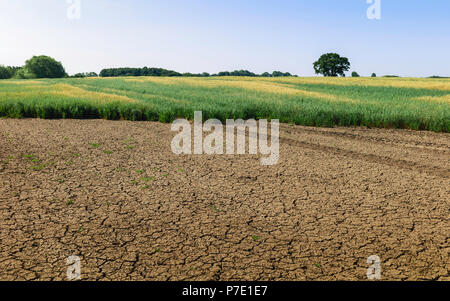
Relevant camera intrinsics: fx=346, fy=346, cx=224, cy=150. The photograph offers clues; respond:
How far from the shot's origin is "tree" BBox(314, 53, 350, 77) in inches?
2975

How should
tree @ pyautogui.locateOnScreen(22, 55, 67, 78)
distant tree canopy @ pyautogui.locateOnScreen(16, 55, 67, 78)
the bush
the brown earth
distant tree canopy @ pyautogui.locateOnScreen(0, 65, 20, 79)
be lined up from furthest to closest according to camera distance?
1. distant tree canopy @ pyautogui.locateOnScreen(0, 65, 20, 79)
2. the bush
3. tree @ pyautogui.locateOnScreen(22, 55, 67, 78)
4. distant tree canopy @ pyautogui.locateOnScreen(16, 55, 67, 78)
5. the brown earth

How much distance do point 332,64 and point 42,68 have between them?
70.4m

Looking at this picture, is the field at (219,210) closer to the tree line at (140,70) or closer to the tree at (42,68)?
the tree line at (140,70)

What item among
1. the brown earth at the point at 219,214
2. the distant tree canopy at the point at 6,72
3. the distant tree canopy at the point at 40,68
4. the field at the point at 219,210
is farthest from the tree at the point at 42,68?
the brown earth at the point at 219,214

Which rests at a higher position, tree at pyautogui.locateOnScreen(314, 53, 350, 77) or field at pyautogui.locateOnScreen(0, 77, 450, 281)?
tree at pyautogui.locateOnScreen(314, 53, 350, 77)

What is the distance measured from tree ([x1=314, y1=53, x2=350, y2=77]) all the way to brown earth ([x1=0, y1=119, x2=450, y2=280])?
72.3m

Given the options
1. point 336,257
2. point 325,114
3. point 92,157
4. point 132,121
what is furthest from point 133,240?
point 325,114

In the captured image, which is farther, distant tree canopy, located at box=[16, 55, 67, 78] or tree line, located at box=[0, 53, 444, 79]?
distant tree canopy, located at box=[16, 55, 67, 78]

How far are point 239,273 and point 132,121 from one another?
1044 cm

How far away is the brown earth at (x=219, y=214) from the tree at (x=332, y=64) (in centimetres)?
7233

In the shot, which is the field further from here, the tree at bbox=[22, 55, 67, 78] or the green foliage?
the tree at bbox=[22, 55, 67, 78]

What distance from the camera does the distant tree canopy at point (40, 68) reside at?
8575 centimetres

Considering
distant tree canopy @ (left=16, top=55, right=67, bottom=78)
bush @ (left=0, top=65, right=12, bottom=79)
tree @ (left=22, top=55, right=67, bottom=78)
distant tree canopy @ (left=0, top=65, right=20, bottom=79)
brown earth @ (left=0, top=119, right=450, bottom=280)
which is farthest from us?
distant tree canopy @ (left=0, top=65, right=20, bottom=79)

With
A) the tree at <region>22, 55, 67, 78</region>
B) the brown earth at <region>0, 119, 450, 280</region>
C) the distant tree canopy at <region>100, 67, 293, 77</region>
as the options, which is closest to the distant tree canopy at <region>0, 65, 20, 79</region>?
the tree at <region>22, 55, 67, 78</region>
